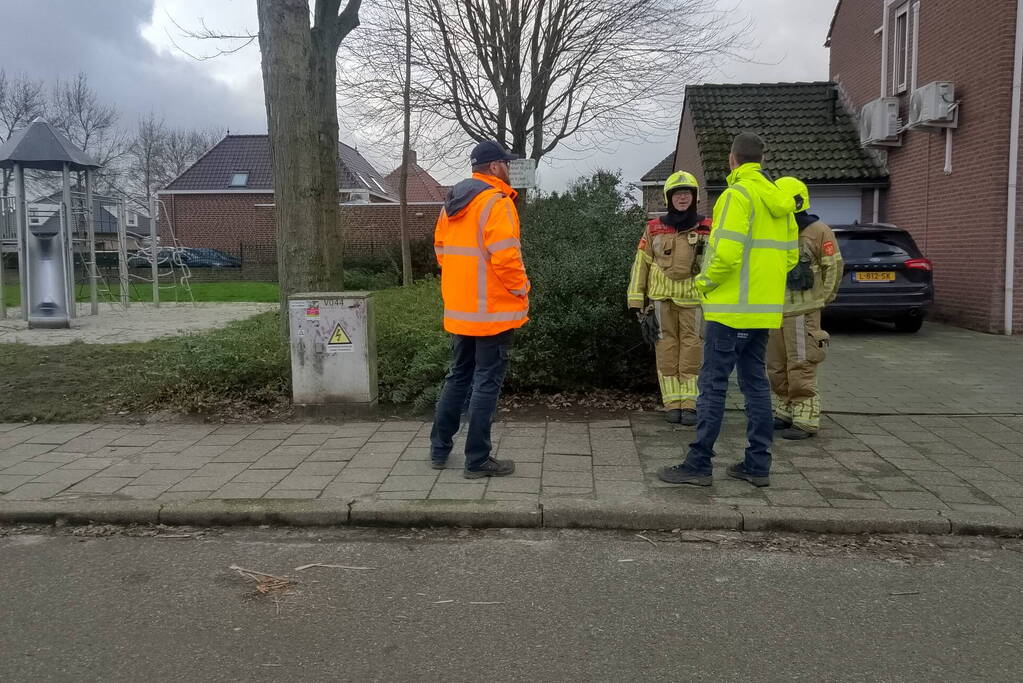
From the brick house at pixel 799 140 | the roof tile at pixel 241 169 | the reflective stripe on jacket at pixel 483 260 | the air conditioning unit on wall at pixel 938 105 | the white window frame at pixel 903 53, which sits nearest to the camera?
the reflective stripe on jacket at pixel 483 260

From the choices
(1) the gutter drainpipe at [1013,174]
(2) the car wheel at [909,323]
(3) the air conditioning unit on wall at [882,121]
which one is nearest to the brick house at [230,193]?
(3) the air conditioning unit on wall at [882,121]

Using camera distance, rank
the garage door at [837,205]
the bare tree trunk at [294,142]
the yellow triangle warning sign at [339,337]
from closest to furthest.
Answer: the yellow triangle warning sign at [339,337] → the bare tree trunk at [294,142] → the garage door at [837,205]

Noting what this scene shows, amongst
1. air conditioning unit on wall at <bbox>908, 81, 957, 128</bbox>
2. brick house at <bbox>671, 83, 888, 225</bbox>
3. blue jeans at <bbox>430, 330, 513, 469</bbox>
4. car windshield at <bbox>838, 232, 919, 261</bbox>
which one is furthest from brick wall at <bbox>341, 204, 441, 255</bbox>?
blue jeans at <bbox>430, 330, 513, 469</bbox>

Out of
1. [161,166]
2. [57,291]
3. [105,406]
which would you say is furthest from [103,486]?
[161,166]

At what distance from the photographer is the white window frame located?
14156mm

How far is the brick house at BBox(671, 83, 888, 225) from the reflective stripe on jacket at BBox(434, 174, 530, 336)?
38.4 ft

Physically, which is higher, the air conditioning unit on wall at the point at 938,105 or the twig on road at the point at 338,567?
the air conditioning unit on wall at the point at 938,105

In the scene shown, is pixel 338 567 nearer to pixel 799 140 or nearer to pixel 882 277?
pixel 882 277

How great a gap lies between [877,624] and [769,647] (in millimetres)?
525

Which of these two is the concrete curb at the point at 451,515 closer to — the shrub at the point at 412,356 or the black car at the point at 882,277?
the shrub at the point at 412,356

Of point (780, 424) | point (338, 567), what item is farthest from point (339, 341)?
point (780, 424)

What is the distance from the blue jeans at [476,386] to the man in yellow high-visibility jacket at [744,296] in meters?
1.13

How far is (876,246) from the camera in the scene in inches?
445

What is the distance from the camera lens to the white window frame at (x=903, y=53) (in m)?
14.2
